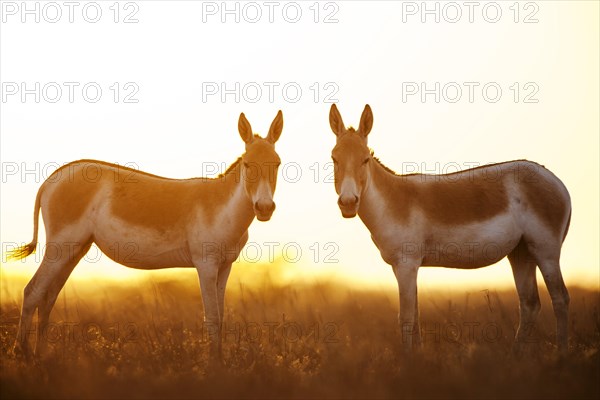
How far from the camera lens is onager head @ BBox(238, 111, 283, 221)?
33.6 ft

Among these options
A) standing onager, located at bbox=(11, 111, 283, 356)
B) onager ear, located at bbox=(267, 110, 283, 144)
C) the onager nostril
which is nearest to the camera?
the onager nostril

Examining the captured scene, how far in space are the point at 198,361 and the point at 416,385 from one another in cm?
262

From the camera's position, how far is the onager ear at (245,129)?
11.0 meters

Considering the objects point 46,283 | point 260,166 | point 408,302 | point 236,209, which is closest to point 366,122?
point 260,166

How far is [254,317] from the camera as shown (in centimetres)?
1317

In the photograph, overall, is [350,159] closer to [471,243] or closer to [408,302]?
[408,302]

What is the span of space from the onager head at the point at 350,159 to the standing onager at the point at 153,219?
0.82m

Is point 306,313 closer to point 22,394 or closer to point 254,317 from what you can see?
point 254,317

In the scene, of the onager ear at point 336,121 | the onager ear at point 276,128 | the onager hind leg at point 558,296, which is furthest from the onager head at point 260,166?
the onager hind leg at point 558,296

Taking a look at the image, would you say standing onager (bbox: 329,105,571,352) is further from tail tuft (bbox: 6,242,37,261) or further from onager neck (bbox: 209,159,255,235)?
tail tuft (bbox: 6,242,37,261)

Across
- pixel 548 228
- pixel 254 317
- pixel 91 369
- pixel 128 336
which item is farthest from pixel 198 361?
pixel 548 228

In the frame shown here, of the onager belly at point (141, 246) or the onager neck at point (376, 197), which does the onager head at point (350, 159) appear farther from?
the onager belly at point (141, 246)

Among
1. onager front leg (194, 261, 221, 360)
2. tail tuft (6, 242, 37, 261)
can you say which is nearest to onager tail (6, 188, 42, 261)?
tail tuft (6, 242, 37, 261)

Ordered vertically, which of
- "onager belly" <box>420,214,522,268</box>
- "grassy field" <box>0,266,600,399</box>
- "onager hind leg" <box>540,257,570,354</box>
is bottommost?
"grassy field" <box>0,266,600,399</box>
